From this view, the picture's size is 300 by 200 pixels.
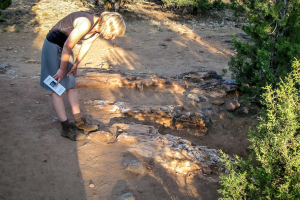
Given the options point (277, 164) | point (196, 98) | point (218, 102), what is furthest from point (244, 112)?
point (277, 164)

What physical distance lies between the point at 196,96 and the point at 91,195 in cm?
337

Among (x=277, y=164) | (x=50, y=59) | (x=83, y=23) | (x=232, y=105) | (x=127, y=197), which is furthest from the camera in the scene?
(x=232, y=105)

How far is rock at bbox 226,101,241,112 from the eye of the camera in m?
4.75

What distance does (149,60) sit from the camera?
8.55 metres

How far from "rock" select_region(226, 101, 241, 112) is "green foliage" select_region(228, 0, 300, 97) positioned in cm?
34

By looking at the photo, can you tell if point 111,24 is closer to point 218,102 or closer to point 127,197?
point 127,197

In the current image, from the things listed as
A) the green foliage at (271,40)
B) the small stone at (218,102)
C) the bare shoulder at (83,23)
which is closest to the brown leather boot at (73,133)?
the bare shoulder at (83,23)

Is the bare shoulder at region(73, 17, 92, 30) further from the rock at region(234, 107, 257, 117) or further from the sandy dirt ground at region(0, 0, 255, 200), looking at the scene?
the rock at region(234, 107, 257, 117)

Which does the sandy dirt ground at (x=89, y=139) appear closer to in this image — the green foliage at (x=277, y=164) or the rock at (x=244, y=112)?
the rock at (x=244, y=112)

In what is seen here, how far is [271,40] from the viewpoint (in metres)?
4.38

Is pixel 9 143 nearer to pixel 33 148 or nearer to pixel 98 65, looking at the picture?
pixel 33 148

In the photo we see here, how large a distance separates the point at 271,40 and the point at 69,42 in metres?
3.78

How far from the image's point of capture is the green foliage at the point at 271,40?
4.11 meters

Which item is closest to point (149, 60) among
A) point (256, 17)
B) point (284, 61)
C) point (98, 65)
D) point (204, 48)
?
point (98, 65)
